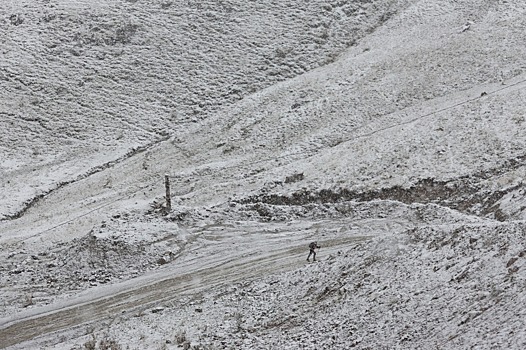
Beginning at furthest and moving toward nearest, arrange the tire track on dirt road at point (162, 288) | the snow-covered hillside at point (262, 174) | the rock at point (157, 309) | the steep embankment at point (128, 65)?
the steep embankment at point (128, 65) → the tire track on dirt road at point (162, 288) → the rock at point (157, 309) → the snow-covered hillside at point (262, 174)

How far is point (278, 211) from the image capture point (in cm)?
2494

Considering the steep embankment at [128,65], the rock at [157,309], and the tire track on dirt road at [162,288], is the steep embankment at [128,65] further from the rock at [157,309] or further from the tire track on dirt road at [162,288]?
the rock at [157,309]

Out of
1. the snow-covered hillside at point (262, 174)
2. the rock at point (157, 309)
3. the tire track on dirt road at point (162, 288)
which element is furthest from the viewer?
the tire track on dirt road at point (162, 288)

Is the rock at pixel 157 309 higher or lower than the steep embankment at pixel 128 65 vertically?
lower

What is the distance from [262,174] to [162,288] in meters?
9.16

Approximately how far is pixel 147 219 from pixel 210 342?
31.7 ft

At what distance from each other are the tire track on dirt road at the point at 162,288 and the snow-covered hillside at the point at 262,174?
0.07m

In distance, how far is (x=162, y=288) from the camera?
20828mm

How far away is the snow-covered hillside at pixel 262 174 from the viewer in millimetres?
15930

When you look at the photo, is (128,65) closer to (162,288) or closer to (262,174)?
(262,174)

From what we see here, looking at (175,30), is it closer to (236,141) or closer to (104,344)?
(236,141)

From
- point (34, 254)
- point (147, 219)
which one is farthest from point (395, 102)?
point (34, 254)

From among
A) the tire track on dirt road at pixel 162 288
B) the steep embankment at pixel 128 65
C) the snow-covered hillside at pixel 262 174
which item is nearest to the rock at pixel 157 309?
the snow-covered hillside at pixel 262 174

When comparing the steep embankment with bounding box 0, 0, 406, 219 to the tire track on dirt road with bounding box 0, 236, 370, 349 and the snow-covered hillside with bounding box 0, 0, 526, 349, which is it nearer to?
the snow-covered hillside with bounding box 0, 0, 526, 349
